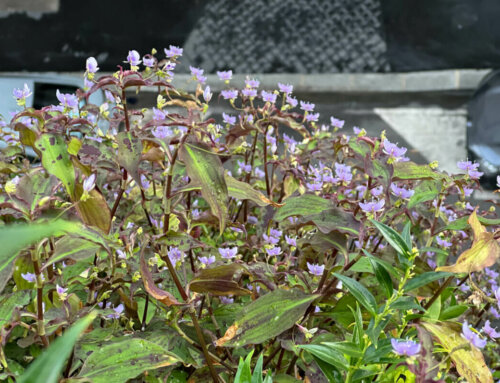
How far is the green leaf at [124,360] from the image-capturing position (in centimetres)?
100

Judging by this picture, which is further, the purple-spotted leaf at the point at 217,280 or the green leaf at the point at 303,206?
the green leaf at the point at 303,206

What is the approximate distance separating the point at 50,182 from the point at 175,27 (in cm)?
938

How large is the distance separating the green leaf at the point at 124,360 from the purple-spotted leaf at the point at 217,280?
13 centimetres

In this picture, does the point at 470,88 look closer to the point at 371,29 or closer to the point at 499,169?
the point at 371,29

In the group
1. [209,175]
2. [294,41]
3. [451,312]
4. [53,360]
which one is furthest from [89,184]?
[294,41]

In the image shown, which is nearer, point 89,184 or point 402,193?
point 89,184

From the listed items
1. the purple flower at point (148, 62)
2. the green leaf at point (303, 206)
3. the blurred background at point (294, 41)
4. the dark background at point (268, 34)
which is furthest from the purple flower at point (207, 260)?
the dark background at point (268, 34)

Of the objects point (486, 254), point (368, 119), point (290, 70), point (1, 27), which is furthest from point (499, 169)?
point (1, 27)

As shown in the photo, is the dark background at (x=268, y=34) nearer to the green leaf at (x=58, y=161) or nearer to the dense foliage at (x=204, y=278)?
the dense foliage at (x=204, y=278)

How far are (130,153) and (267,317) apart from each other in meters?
0.38

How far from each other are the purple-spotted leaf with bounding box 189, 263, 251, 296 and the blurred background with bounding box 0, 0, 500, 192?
7.97 meters

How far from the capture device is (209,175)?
109 centimetres

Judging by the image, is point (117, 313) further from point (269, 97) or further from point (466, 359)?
point (269, 97)

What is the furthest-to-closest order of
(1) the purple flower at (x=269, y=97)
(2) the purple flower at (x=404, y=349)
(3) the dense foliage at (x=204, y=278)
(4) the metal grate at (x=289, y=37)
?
(4) the metal grate at (x=289, y=37) → (1) the purple flower at (x=269, y=97) → (3) the dense foliage at (x=204, y=278) → (2) the purple flower at (x=404, y=349)
